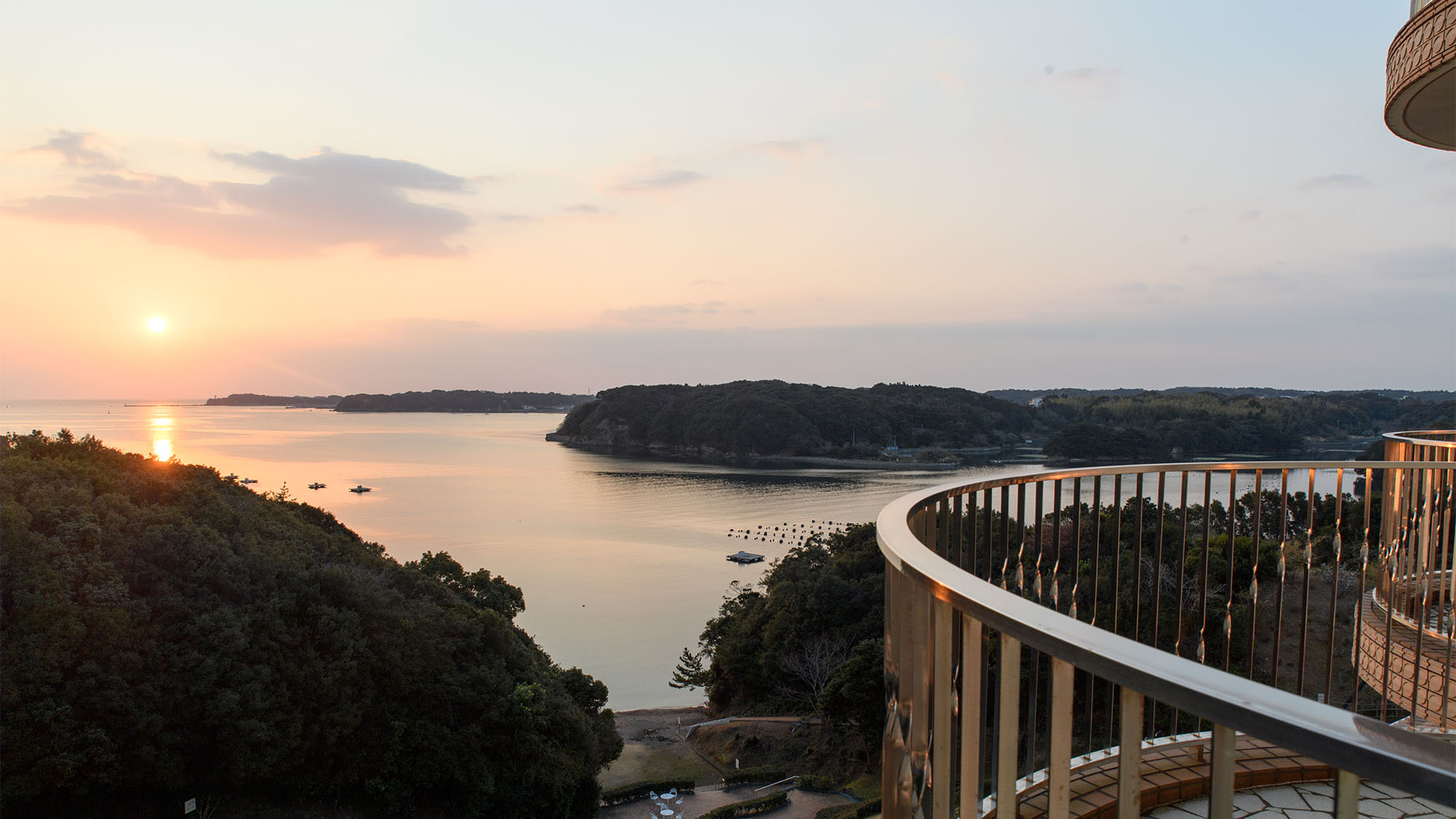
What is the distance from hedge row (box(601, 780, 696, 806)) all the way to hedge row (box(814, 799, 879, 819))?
2.78 meters

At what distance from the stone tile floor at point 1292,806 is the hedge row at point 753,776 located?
A: 43.6 feet

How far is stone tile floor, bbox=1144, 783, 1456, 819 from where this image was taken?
2104 mm

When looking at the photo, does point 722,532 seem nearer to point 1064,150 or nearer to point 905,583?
point 1064,150

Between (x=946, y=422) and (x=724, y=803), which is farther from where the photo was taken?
(x=946, y=422)

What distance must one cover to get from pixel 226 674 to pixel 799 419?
6158cm

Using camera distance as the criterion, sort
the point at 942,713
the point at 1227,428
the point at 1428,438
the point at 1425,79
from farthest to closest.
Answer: the point at 1227,428
the point at 1428,438
the point at 1425,79
the point at 942,713

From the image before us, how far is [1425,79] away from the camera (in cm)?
301

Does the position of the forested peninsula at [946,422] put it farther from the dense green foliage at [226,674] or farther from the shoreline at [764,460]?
the dense green foliage at [226,674]

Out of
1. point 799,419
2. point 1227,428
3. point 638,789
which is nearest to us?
point 638,789

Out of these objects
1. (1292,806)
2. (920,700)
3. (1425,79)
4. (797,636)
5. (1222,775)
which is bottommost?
(797,636)

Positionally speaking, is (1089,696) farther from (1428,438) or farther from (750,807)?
(750,807)

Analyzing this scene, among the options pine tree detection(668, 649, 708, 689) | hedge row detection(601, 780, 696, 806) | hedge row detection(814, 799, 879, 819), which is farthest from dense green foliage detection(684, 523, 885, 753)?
hedge row detection(814, 799, 879, 819)

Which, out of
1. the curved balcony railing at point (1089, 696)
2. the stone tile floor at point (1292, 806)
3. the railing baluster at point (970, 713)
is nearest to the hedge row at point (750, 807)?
the curved balcony railing at point (1089, 696)

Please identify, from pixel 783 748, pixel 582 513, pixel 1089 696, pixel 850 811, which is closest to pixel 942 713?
pixel 1089 696
